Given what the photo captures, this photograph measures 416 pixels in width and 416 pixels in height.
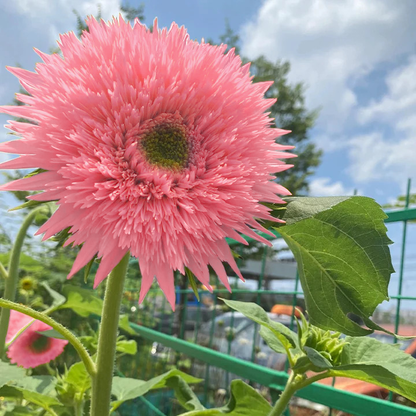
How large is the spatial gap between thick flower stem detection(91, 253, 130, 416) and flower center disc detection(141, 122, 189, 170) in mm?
121

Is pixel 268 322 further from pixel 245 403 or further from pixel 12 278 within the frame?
pixel 12 278

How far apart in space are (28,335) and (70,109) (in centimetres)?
77

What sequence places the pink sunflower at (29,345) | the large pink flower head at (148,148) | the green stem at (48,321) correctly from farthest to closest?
the pink sunflower at (29,345) < the green stem at (48,321) < the large pink flower head at (148,148)

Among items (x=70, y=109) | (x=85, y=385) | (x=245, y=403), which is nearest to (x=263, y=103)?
(x=70, y=109)

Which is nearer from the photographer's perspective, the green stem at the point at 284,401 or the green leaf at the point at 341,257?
the green leaf at the point at 341,257

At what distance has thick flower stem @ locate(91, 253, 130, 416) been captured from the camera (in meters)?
0.39

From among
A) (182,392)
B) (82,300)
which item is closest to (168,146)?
(182,392)

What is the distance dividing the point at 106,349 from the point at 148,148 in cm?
19

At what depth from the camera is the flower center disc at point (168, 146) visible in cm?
33

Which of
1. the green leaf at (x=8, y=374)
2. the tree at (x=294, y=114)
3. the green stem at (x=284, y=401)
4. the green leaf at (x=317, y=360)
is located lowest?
the green leaf at (x=8, y=374)

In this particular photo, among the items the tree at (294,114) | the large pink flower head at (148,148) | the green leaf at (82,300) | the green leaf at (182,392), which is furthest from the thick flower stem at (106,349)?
the tree at (294,114)

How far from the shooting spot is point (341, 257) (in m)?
0.32

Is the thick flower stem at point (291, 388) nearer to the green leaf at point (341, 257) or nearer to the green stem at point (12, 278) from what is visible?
the green leaf at point (341, 257)

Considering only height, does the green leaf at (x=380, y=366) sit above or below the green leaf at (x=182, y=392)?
above
